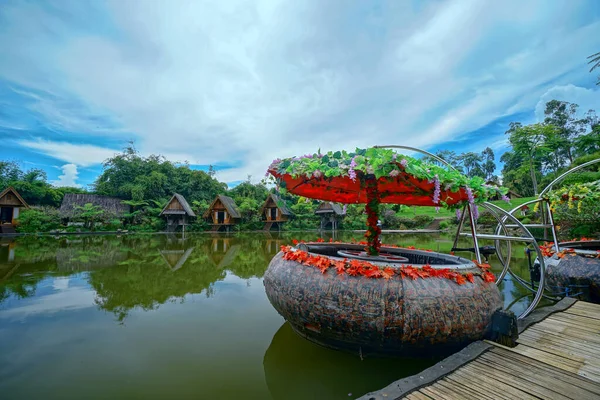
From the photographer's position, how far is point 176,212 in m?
27.7

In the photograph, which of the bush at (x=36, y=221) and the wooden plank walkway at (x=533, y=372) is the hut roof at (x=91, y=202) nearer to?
the bush at (x=36, y=221)

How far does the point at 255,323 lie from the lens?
179 inches

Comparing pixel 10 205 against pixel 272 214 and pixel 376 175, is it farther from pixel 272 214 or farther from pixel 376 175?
pixel 376 175

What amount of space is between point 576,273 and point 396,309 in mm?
4639

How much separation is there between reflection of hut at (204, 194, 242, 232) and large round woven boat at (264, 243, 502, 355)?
2687cm

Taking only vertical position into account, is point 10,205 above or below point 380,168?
above

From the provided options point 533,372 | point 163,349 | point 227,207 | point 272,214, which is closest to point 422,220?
point 272,214

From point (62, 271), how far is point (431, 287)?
10373mm

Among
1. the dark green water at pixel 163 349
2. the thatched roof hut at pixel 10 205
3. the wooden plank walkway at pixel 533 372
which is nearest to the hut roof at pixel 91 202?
the thatched roof hut at pixel 10 205

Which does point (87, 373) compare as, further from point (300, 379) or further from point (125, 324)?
point (300, 379)

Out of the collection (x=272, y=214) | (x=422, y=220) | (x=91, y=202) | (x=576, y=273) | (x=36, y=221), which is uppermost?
(x=91, y=202)

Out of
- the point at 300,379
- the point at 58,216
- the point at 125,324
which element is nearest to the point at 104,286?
the point at 125,324

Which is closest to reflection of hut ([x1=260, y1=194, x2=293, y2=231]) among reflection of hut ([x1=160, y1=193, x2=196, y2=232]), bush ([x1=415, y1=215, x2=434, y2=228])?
reflection of hut ([x1=160, y1=193, x2=196, y2=232])

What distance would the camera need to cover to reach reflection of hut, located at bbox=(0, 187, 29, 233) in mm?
23039
